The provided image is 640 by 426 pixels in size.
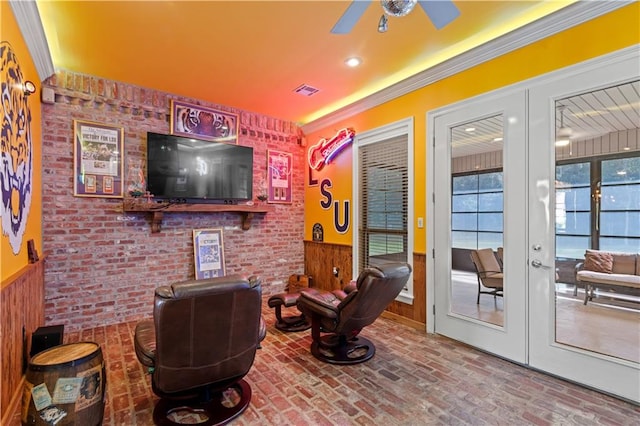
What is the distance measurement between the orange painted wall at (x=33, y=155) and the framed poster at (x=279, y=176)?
→ 293cm

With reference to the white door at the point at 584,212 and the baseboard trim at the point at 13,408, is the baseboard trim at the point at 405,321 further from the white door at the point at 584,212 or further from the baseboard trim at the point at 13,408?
the baseboard trim at the point at 13,408

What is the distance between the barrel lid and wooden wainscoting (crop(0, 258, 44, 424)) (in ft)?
1.11

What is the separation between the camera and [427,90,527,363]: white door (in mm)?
2883

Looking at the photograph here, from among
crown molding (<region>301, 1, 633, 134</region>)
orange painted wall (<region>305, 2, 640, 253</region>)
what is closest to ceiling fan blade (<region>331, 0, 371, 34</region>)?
crown molding (<region>301, 1, 633, 134</region>)

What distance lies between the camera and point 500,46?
2.93 m

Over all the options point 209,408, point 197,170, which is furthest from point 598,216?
point 197,170

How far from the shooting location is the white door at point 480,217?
2.88 meters

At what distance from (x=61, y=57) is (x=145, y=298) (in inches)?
118

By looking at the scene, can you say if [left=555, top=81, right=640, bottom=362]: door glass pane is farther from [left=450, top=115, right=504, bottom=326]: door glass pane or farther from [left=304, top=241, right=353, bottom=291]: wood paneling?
[left=304, top=241, right=353, bottom=291]: wood paneling

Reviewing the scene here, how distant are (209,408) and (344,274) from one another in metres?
2.94

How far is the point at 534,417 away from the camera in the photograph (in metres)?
→ 2.10

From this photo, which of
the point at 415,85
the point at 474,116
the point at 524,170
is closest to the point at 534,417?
the point at 524,170

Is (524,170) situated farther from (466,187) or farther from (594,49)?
(594,49)

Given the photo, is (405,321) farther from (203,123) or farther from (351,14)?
(203,123)
